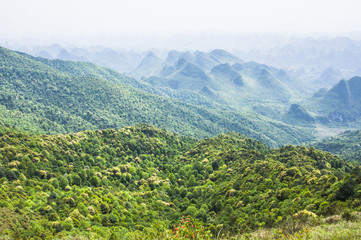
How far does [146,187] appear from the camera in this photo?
→ 108 m

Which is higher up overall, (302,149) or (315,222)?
(315,222)

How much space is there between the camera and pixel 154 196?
319 feet

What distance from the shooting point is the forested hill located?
149ft

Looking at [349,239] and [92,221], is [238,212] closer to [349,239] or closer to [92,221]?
[92,221]

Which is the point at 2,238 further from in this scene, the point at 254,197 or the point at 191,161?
the point at 191,161

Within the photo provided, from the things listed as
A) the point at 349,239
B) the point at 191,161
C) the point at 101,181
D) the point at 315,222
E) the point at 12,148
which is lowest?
the point at 191,161

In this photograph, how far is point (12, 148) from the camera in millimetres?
88375

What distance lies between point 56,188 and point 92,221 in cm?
2495

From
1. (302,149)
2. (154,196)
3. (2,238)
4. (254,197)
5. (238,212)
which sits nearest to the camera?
(2,238)

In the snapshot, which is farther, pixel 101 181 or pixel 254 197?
pixel 101 181

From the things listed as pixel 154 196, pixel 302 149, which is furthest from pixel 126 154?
pixel 302 149

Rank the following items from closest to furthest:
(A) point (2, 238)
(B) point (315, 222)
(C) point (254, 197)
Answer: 1. (B) point (315, 222)
2. (A) point (2, 238)
3. (C) point (254, 197)

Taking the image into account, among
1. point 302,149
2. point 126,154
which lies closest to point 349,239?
point 302,149

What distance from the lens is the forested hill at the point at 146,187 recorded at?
45500 mm
